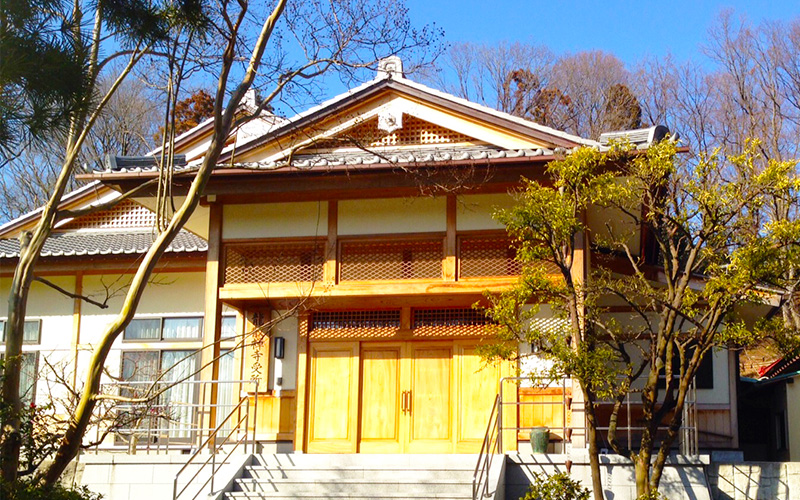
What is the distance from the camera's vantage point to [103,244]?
17.8 m

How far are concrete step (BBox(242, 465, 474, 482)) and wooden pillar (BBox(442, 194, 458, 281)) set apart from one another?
9.10 ft

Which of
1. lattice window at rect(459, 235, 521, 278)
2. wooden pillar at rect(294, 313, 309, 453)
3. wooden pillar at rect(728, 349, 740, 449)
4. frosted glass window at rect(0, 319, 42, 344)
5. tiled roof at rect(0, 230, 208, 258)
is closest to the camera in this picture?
lattice window at rect(459, 235, 521, 278)

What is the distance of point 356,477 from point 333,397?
7.97ft

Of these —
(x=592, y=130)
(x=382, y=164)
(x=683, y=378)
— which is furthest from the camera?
(x=592, y=130)

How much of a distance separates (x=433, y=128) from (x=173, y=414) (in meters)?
6.36

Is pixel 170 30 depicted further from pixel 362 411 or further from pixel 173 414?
pixel 173 414

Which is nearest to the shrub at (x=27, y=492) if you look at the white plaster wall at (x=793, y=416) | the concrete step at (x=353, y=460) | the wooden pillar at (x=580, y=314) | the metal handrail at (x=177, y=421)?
the metal handrail at (x=177, y=421)

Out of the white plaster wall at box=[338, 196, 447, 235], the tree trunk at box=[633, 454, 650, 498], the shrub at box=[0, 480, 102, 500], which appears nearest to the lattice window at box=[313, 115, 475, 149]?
the white plaster wall at box=[338, 196, 447, 235]

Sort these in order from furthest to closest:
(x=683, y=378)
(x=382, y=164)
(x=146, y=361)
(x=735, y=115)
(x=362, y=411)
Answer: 1. (x=735, y=115)
2. (x=146, y=361)
3. (x=362, y=411)
4. (x=382, y=164)
5. (x=683, y=378)

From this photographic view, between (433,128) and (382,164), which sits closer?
(382,164)

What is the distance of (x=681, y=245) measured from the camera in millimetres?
11180

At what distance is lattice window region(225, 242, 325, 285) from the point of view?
14.4 m

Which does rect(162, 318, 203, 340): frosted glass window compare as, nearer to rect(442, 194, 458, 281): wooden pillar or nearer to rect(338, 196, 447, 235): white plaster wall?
rect(338, 196, 447, 235): white plaster wall

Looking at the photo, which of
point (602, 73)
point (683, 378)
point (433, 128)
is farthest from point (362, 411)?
point (602, 73)
